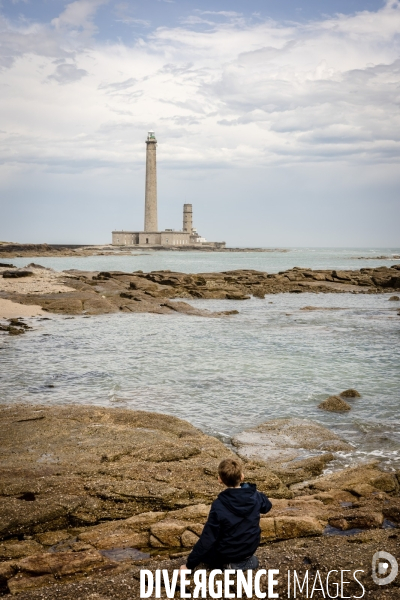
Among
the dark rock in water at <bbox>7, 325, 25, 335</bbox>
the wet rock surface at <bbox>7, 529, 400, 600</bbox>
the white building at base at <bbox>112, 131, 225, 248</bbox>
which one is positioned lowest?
the dark rock in water at <bbox>7, 325, 25, 335</bbox>

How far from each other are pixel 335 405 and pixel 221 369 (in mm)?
4739

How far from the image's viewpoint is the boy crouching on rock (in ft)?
14.1

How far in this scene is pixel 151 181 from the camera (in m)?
124

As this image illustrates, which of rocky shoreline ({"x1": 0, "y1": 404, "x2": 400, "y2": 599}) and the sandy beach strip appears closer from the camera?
rocky shoreline ({"x1": 0, "y1": 404, "x2": 400, "y2": 599})

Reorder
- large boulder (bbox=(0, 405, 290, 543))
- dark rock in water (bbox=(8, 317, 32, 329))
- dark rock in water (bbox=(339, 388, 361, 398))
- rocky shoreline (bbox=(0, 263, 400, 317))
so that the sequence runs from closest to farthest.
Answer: large boulder (bbox=(0, 405, 290, 543)) < dark rock in water (bbox=(339, 388, 361, 398)) < dark rock in water (bbox=(8, 317, 32, 329)) < rocky shoreline (bbox=(0, 263, 400, 317))

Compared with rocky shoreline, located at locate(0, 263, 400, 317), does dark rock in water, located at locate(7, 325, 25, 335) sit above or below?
below

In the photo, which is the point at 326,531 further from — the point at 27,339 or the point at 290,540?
the point at 27,339

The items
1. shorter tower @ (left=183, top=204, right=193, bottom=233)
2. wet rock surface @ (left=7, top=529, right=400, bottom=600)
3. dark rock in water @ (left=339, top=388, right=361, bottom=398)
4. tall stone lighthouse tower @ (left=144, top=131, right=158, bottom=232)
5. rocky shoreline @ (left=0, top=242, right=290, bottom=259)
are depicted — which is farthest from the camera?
shorter tower @ (left=183, top=204, right=193, bottom=233)

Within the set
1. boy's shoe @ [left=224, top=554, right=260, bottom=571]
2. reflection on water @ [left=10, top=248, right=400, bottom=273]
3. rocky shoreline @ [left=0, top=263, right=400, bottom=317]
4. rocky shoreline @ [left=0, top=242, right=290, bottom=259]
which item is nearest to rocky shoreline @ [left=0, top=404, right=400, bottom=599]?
boy's shoe @ [left=224, top=554, right=260, bottom=571]

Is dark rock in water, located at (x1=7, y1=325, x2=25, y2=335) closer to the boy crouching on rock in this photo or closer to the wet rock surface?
the wet rock surface

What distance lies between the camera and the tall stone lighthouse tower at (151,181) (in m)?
124

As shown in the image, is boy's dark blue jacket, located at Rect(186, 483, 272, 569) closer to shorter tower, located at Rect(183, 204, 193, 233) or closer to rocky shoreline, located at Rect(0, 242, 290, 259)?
rocky shoreline, located at Rect(0, 242, 290, 259)

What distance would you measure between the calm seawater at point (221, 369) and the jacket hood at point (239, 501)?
513 cm

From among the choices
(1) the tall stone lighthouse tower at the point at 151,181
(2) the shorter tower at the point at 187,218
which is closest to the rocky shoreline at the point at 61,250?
(2) the shorter tower at the point at 187,218
